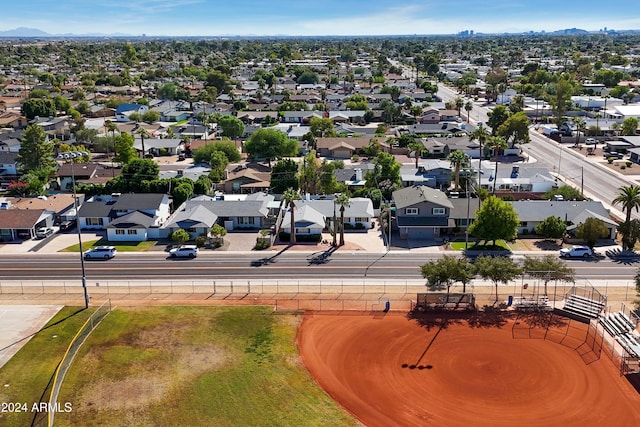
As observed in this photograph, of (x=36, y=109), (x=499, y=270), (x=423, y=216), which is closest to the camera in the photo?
(x=499, y=270)

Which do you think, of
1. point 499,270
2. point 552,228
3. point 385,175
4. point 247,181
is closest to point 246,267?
point 499,270

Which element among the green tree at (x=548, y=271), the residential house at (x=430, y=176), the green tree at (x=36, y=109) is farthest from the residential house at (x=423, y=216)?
the green tree at (x=36, y=109)

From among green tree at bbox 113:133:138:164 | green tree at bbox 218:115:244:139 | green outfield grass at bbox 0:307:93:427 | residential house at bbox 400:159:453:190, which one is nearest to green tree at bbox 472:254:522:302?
green outfield grass at bbox 0:307:93:427

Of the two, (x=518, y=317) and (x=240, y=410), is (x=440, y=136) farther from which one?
(x=240, y=410)

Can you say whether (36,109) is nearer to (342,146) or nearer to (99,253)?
(342,146)

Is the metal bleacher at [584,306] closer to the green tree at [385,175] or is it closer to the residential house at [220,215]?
the green tree at [385,175]

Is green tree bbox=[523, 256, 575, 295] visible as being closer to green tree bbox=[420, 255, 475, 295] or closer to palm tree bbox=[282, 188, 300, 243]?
green tree bbox=[420, 255, 475, 295]
